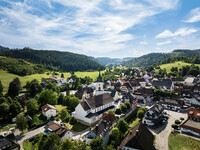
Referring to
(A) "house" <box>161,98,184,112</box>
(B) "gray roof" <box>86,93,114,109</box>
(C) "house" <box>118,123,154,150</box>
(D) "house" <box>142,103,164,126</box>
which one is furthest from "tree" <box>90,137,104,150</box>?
(A) "house" <box>161,98,184,112</box>

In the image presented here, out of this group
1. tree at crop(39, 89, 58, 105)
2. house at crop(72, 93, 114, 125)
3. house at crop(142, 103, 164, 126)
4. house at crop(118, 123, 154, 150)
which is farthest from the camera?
tree at crop(39, 89, 58, 105)

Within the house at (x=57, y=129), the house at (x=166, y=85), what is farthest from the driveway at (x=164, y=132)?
the house at (x=166, y=85)

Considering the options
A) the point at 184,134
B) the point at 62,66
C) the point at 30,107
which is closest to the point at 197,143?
the point at 184,134

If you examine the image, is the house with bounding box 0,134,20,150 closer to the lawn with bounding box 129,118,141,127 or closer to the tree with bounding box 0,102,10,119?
the tree with bounding box 0,102,10,119

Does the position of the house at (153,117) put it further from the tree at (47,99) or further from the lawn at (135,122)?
the tree at (47,99)

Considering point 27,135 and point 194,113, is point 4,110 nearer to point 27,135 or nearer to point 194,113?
point 27,135

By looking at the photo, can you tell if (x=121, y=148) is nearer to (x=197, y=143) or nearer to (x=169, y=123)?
(x=197, y=143)
